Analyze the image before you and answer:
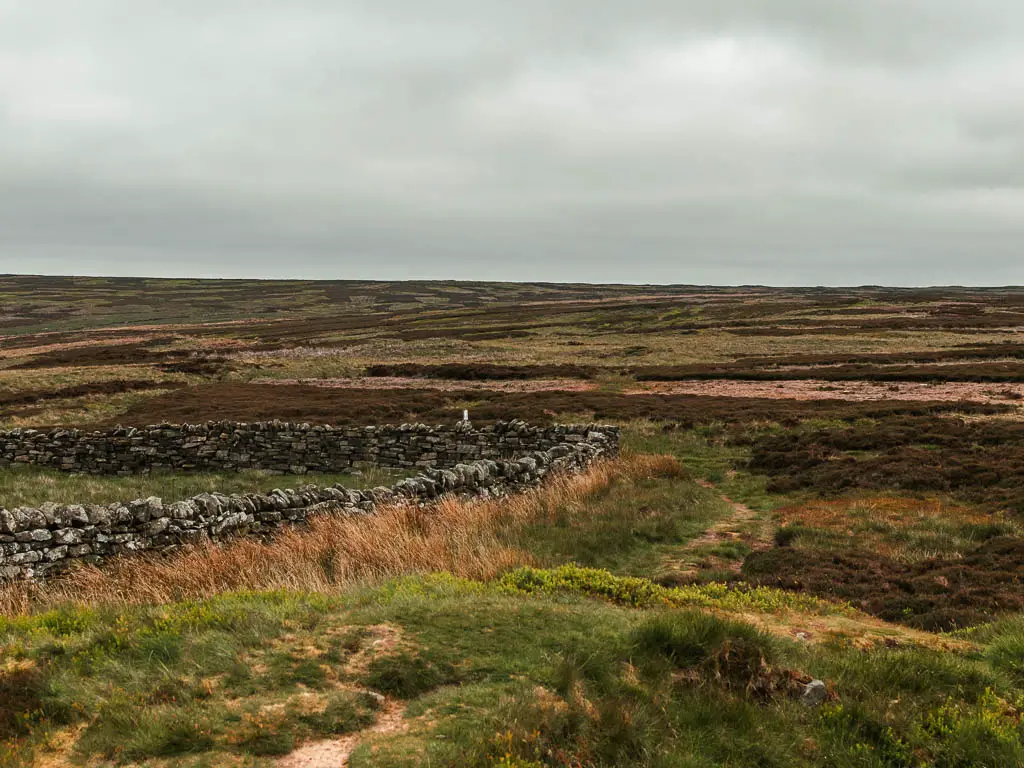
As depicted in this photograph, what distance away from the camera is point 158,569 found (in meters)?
8.48

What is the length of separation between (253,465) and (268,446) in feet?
2.68

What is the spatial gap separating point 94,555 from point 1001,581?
13462mm

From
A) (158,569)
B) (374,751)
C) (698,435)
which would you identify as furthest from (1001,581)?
(698,435)

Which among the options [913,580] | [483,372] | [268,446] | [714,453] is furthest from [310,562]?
[483,372]

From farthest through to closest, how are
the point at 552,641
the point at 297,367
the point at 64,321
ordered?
the point at 64,321 → the point at 297,367 → the point at 552,641

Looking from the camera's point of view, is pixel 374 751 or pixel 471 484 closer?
pixel 374 751

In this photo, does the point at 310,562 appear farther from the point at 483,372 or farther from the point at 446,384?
the point at 483,372

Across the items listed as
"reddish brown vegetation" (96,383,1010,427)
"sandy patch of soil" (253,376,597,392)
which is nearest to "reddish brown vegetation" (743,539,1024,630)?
"reddish brown vegetation" (96,383,1010,427)

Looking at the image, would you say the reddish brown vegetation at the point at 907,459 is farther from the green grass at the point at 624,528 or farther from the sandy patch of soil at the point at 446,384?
the sandy patch of soil at the point at 446,384

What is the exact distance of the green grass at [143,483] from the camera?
16.5 meters

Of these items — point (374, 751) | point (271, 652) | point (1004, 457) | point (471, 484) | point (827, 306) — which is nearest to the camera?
point (374, 751)

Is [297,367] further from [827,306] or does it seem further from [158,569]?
[827,306]

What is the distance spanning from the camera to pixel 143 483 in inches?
741

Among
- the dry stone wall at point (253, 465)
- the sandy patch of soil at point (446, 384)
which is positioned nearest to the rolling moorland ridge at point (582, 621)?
the dry stone wall at point (253, 465)
